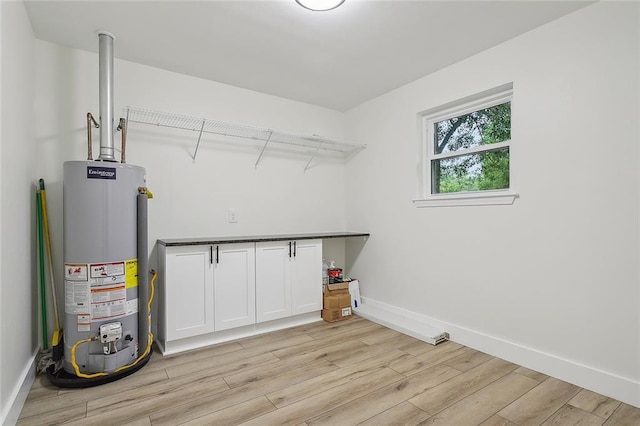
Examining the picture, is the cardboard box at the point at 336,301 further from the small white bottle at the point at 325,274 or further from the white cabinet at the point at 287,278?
the small white bottle at the point at 325,274

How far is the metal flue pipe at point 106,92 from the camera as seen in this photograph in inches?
91.0

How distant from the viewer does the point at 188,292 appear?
256cm

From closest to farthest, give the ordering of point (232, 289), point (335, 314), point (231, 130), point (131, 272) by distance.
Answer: point (131, 272)
point (232, 289)
point (231, 130)
point (335, 314)

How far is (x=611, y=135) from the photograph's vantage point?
6.32 ft

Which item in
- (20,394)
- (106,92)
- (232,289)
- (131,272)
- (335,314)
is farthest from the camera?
(335,314)

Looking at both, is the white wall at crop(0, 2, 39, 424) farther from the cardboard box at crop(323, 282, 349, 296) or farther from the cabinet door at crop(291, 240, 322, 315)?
the cardboard box at crop(323, 282, 349, 296)

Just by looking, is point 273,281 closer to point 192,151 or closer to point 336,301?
point 336,301

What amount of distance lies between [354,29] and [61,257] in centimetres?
279

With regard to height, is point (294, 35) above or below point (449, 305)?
above

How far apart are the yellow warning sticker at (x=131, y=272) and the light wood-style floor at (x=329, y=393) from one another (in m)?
0.62

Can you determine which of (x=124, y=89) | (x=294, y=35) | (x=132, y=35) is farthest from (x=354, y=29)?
(x=124, y=89)

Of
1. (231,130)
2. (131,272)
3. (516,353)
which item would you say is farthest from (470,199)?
(131,272)

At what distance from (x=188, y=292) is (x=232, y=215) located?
919 millimetres

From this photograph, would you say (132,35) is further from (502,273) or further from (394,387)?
(502,273)
